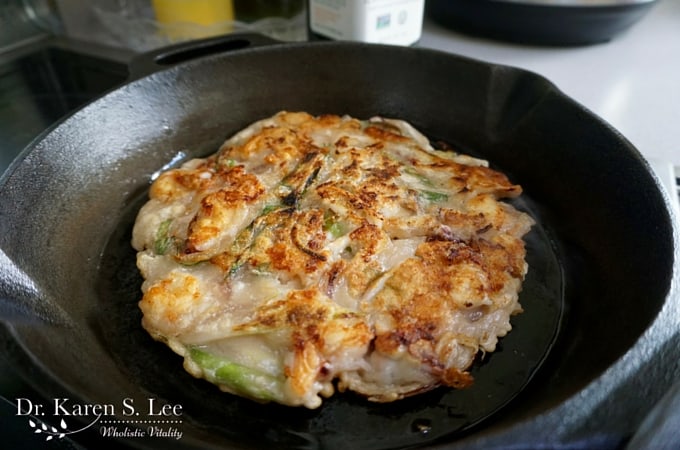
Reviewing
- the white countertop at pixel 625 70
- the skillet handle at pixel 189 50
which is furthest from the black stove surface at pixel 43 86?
the white countertop at pixel 625 70

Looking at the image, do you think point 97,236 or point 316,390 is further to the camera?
point 97,236

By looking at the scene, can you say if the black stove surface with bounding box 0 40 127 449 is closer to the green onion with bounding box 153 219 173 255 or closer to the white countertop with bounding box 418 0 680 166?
the green onion with bounding box 153 219 173 255

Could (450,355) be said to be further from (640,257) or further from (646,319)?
(640,257)

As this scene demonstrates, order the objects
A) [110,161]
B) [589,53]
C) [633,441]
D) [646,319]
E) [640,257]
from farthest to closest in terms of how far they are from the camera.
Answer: [589,53]
[110,161]
[640,257]
[646,319]
[633,441]

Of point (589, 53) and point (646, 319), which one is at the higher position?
point (646, 319)

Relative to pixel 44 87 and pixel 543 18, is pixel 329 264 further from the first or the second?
pixel 44 87

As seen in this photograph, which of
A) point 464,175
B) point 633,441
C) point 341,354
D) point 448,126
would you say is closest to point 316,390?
point 341,354

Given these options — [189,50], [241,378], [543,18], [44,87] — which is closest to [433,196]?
[241,378]

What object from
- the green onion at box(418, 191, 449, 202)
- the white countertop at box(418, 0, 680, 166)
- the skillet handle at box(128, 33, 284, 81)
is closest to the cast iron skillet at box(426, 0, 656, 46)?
the white countertop at box(418, 0, 680, 166)
